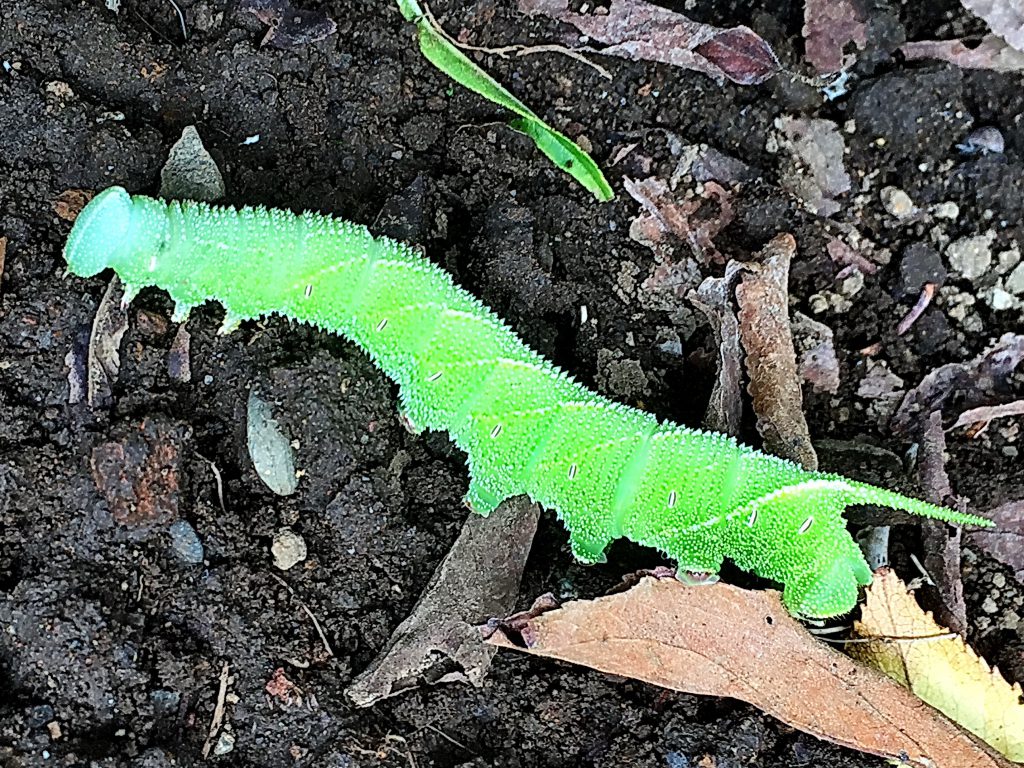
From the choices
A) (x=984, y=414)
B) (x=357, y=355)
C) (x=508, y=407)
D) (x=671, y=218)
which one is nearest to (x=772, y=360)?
(x=671, y=218)

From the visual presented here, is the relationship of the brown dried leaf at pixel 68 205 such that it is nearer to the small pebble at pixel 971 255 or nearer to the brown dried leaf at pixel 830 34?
the brown dried leaf at pixel 830 34

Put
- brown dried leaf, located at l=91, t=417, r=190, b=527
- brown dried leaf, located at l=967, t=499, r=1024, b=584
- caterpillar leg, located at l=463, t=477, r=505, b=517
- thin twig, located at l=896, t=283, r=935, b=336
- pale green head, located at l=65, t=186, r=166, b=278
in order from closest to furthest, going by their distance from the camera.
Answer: pale green head, located at l=65, t=186, r=166, b=278, brown dried leaf, located at l=91, t=417, r=190, b=527, caterpillar leg, located at l=463, t=477, r=505, b=517, brown dried leaf, located at l=967, t=499, r=1024, b=584, thin twig, located at l=896, t=283, r=935, b=336

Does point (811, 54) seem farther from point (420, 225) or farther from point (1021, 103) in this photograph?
point (420, 225)

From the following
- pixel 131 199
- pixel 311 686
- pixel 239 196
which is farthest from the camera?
pixel 239 196

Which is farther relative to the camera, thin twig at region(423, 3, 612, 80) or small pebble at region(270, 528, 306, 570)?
thin twig at region(423, 3, 612, 80)

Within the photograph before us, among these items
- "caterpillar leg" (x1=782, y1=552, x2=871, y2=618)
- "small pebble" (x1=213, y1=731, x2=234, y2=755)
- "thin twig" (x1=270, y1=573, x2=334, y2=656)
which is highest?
"caterpillar leg" (x1=782, y1=552, x2=871, y2=618)

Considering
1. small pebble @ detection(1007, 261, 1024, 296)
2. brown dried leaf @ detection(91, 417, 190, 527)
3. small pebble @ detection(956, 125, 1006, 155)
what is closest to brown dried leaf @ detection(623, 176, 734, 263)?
small pebble @ detection(956, 125, 1006, 155)

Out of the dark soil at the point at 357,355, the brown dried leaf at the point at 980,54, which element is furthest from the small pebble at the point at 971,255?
the brown dried leaf at the point at 980,54

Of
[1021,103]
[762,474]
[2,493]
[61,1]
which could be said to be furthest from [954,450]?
[61,1]

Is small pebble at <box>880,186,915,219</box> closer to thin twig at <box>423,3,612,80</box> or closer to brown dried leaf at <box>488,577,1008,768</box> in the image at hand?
thin twig at <box>423,3,612,80</box>
